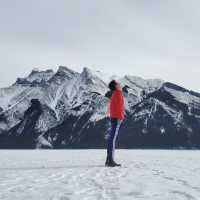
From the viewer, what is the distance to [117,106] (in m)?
16.5

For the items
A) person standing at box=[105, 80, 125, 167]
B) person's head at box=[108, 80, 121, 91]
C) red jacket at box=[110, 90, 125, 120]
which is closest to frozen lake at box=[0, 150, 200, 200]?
person standing at box=[105, 80, 125, 167]

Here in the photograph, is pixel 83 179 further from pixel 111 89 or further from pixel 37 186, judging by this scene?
pixel 111 89

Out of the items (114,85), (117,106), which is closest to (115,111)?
(117,106)

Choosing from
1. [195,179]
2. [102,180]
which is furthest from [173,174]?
[102,180]

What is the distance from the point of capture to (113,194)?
27.6 ft

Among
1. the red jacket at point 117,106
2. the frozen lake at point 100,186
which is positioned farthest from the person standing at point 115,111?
the frozen lake at point 100,186

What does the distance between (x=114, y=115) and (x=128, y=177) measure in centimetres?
539

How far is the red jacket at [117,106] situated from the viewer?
16469mm

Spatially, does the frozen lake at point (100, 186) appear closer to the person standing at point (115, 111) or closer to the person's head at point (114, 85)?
the person standing at point (115, 111)

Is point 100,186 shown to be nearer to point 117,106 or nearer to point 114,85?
point 117,106

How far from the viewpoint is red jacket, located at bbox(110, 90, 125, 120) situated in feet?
54.0

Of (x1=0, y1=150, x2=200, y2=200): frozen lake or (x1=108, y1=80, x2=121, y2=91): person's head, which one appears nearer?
(x1=0, y1=150, x2=200, y2=200): frozen lake

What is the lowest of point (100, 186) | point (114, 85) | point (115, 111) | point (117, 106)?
point (100, 186)

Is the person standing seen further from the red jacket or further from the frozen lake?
the frozen lake
